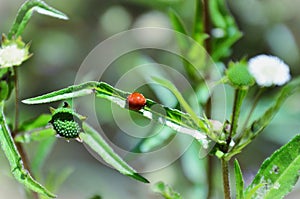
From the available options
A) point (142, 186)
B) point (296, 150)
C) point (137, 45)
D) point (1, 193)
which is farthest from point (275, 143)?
point (1, 193)

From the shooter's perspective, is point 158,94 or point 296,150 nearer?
point 296,150

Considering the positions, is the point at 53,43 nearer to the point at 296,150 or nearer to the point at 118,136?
the point at 118,136

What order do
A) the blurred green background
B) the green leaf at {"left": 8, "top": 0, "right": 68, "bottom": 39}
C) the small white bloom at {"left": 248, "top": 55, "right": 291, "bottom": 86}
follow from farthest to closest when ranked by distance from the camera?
the blurred green background
the small white bloom at {"left": 248, "top": 55, "right": 291, "bottom": 86}
the green leaf at {"left": 8, "top": 0, "right": 68, "bottom": 39}

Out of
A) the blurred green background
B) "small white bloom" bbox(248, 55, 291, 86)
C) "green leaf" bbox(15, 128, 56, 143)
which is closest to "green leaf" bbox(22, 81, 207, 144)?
"green leaf" bbox(15, 128, 56, 143)

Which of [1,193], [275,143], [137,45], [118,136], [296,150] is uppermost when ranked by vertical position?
[296,150]

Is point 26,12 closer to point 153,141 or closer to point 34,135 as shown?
A: point 34,135

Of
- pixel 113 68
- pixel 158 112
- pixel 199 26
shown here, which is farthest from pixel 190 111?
pixel 113 68

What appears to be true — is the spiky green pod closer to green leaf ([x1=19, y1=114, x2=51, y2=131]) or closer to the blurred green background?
green leaf ([x1=19, y1=114, x2=51, y2=131])

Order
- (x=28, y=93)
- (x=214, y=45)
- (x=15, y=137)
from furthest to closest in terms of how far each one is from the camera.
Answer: (x=28, y=93) → (x=214, y=45) → (x=15, y=137)
